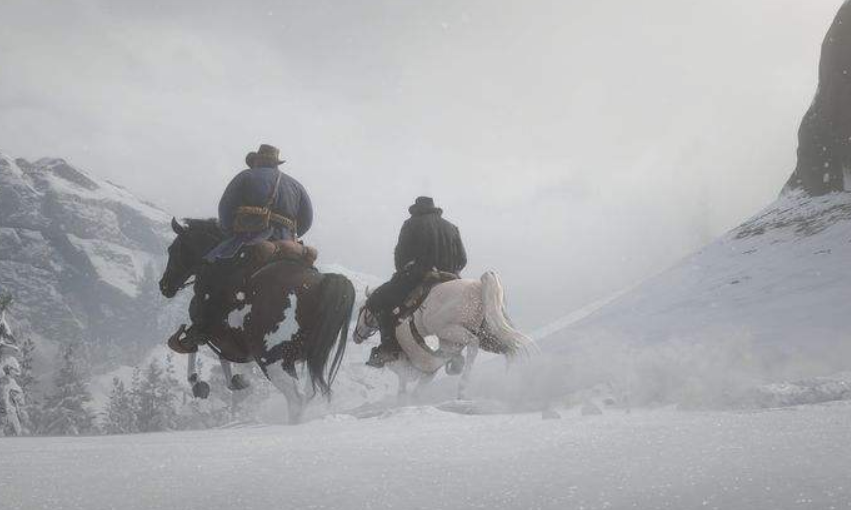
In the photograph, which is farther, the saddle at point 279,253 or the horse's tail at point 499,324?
the horse's tail at point 499,324

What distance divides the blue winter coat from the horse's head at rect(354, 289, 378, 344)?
94.7 inches

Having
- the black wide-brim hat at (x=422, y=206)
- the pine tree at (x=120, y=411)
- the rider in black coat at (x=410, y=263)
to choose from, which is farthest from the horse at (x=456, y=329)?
the pine tree at (x=120, y=411)

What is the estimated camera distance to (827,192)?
15.7 m

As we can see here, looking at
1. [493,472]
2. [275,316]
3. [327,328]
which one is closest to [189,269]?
[275,316]

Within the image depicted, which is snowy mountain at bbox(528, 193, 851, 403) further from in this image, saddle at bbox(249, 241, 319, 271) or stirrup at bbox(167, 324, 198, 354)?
stirrup at bbox(167, 324, 198, 354)

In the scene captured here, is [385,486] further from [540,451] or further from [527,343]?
[527,343]

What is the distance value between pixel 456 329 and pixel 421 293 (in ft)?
2.09

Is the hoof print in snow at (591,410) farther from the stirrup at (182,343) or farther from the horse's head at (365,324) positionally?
the horse's head at (365,324)

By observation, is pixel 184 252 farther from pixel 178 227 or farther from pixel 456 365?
pixel 456 365

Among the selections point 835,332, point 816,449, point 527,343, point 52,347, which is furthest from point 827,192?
point 52,347

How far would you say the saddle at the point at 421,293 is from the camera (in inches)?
295

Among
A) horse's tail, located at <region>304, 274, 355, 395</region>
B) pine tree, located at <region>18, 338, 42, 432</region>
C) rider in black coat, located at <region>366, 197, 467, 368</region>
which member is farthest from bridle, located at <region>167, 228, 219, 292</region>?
pine tree, located at <region>18, 338, 42, 432</region>

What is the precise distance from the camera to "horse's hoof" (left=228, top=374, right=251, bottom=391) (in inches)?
187

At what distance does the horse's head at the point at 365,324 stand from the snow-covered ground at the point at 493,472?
204 inches
